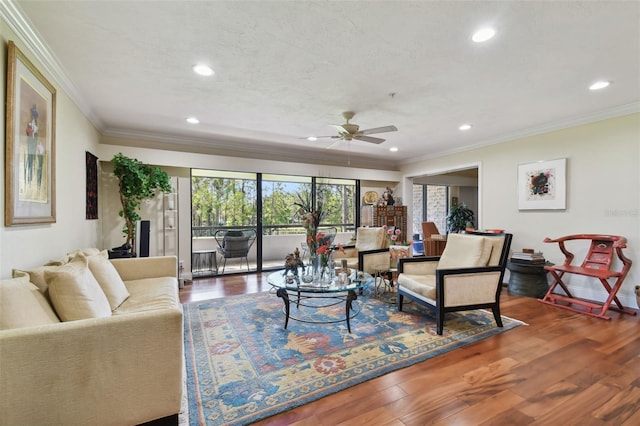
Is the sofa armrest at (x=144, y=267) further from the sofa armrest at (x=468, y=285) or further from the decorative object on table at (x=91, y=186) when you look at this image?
the sofa armrest at (x=468, y=285)

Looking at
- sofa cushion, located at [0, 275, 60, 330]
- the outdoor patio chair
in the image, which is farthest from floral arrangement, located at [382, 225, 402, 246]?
sofa cushion, located at [0, 275, 60, 330]

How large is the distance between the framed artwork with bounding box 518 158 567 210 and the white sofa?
488cm

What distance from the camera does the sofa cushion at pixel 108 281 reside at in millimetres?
2204

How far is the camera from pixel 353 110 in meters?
3.42

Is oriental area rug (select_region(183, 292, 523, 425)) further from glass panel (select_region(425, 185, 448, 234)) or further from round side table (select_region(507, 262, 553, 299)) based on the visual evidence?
glass panel (select_region(425, 185, 448, 234))

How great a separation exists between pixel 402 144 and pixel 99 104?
4.56m

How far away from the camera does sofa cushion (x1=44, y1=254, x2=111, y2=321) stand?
1.64 metres

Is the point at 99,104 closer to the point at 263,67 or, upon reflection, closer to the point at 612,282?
the point at 263,67

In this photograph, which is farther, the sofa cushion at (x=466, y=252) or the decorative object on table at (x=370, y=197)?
the decorative object on table at (x=370, y=197)

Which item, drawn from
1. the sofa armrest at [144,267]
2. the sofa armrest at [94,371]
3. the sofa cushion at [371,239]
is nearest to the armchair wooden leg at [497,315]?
the sofa cushion at [371,239]

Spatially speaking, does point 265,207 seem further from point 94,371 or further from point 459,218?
point 459,218

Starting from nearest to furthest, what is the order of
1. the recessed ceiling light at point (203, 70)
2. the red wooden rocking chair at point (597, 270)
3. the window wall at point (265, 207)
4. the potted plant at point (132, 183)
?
the recessed ceiling light at point (203, 70) < the red wooden rocking chair at point (597, 270) < the potted plant at point (132, 183) < the window wall at point (265, 207)

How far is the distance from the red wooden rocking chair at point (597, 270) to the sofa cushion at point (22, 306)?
4.73 m

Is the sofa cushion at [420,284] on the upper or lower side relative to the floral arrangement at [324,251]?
lower
